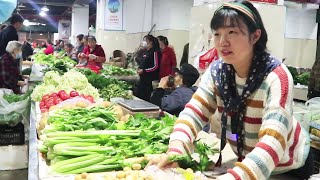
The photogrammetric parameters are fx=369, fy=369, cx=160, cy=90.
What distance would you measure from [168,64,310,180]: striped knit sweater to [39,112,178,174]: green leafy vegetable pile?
0.98ft

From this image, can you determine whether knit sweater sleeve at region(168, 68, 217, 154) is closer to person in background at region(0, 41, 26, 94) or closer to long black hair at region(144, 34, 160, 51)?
long black hair at region(144, 34, 160, 51)

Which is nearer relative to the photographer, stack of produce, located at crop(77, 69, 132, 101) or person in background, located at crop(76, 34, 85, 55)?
stack of produce, located at crop(77, 69, 132, 101)

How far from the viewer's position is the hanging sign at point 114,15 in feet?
43.6

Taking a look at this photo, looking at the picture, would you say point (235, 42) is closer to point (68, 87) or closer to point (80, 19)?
point (68, 87)

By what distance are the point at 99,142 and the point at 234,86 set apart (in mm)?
1026

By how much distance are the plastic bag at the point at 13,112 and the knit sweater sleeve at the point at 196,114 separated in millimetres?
3559

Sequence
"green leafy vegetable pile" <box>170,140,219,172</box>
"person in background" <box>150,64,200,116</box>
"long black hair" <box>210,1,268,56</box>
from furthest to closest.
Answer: "person in background" <box>150,64,200,116</box> < "green leafy vegetable pile" <box>170,140,219,172</box> < "long black hair" <box>210,1,268,56</box>

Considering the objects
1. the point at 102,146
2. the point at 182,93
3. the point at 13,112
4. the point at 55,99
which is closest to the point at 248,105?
the point at 102,146

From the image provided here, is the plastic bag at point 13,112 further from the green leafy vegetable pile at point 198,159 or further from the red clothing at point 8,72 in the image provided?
the green leafy vegetable pile at point 198,159

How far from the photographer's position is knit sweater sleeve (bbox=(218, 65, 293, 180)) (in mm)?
1717

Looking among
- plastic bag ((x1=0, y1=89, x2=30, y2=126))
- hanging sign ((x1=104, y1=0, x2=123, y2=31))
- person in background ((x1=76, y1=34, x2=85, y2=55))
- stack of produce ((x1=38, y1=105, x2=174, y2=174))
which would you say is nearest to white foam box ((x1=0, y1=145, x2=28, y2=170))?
plastic bag ((x1=0, y1=89, x2=30, y2=126))

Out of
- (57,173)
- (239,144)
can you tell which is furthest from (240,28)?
(57,173)

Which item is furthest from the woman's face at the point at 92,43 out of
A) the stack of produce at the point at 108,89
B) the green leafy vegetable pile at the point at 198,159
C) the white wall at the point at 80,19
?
the white wall at the point at 80,19

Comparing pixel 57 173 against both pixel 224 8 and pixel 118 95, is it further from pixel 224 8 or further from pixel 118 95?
pixel 118 95
